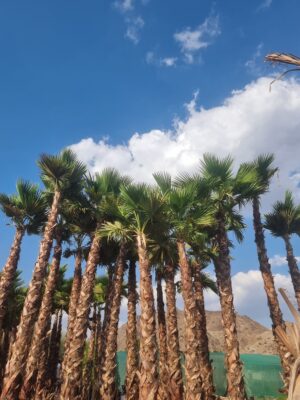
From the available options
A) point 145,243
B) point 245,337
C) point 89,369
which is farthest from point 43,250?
point 245,337

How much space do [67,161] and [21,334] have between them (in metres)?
8.35

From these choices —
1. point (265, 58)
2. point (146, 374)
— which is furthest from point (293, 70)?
point (146, 374)

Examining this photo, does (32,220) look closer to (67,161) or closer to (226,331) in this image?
(67,161)

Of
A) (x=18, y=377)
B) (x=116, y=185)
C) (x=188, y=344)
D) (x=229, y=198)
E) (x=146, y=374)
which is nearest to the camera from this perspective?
(x=146, y=374)

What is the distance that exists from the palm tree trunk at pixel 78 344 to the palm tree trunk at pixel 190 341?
4603 millimetres

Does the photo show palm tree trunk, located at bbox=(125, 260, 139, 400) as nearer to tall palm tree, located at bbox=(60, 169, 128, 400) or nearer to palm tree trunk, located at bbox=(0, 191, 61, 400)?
tall palm tree, located at bbox=(60, 169, 128, 400)

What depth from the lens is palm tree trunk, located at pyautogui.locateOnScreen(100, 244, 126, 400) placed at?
42.8 feet

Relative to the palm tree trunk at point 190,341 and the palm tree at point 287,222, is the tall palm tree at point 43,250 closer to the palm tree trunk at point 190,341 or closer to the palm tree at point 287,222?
the palm tree trunk at point 190,341

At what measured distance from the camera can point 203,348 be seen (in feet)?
56.4

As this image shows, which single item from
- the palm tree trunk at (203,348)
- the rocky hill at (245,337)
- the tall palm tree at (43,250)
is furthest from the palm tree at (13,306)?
the rocky hill at (245,337)

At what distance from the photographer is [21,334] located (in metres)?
13.2

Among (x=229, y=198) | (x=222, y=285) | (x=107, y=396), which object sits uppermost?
(x=229, y=198)

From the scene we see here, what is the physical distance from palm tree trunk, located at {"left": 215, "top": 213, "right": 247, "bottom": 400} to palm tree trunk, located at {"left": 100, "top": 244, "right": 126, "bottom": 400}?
15.3 ft

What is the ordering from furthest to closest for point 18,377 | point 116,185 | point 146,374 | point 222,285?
point 116,185
point 222,285
point 18,377
point 146,374
